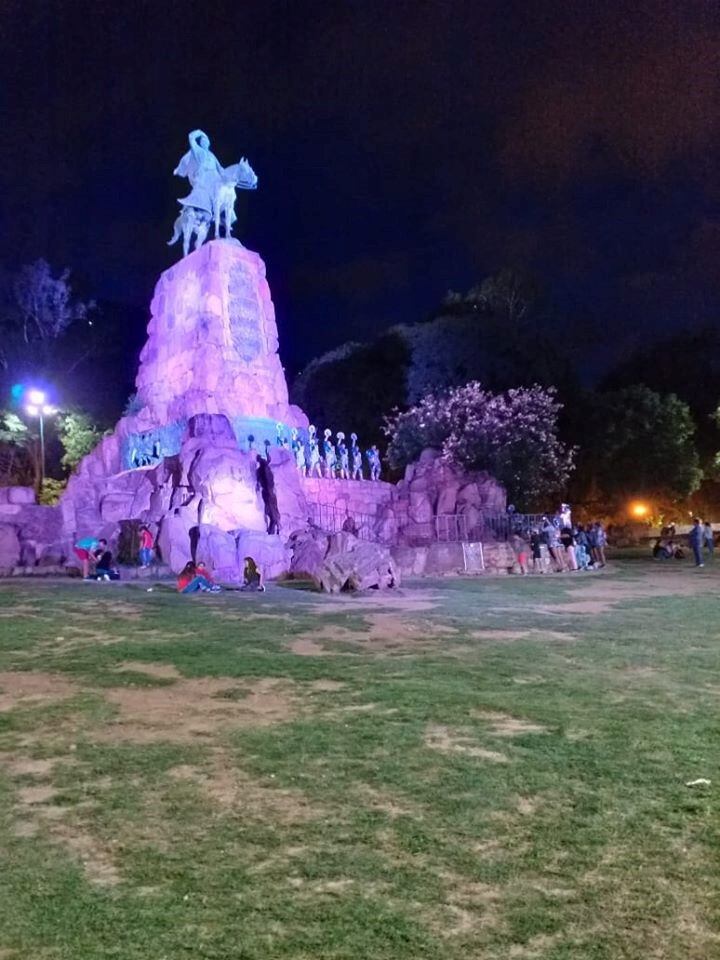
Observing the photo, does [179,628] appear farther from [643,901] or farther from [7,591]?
[643,901]

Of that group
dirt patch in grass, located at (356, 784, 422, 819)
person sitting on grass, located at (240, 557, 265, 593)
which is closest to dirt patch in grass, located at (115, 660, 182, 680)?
dirt patch in grass, located at (356, 784, 422, 819)

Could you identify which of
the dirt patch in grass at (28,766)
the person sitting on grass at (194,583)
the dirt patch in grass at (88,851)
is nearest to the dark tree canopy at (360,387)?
the person sitting on grass at (194,583)

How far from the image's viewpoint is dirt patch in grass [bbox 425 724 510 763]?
5.76 meters

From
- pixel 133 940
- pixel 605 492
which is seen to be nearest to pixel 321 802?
pixel 133 940

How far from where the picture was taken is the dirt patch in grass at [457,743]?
5.76 metres

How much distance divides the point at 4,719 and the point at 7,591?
41.0 ft

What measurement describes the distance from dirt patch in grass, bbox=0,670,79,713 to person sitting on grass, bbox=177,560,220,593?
8863 millimetres

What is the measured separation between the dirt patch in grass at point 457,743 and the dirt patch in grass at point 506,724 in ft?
0.93

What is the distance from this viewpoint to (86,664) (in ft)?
30.5

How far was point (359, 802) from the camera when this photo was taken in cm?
484

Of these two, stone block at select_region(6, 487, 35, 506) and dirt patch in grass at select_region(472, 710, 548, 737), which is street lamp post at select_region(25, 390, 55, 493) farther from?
dirt patch in grass at select_region(472, 710, 548, 737)

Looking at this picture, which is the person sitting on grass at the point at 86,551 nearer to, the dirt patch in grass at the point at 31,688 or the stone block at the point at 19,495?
the stone block at the point at 19,495

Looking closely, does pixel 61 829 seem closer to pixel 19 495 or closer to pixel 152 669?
pixel 152 669

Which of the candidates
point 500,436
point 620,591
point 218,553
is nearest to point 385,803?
point 620,591
